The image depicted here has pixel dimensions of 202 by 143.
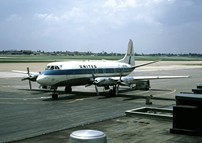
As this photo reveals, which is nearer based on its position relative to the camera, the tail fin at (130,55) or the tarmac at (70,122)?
the tarmac at (70,122)

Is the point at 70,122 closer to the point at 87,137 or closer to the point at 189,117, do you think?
the point at 189,117

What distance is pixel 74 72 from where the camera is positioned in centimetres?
3256

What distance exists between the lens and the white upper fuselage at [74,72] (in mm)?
30406

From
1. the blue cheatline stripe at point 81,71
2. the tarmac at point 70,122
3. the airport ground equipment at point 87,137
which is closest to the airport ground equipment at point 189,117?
the tarmac at point 70,122

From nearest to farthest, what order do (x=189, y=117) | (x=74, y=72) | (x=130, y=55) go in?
(x=189, y=117) < (x=74, y=72) < (x=130, y=55)

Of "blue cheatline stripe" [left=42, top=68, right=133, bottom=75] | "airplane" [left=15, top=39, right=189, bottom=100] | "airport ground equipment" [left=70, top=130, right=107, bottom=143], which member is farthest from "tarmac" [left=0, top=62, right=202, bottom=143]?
"airport ground equipment" [left=70, top=130, right=107, bottom=143]

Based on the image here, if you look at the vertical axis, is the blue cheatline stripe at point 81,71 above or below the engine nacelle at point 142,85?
above

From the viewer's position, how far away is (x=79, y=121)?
18.9 m

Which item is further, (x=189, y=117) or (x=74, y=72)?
(x=74, y=72)

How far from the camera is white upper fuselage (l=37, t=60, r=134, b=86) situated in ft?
99.8

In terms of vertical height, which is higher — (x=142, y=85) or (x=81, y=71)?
(x=81, y=71)

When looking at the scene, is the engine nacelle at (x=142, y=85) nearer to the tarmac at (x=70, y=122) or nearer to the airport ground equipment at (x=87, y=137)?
the tarmac at (x=70, y=122)

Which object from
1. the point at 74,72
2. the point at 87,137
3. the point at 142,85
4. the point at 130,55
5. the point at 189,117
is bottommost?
the point at 142,85

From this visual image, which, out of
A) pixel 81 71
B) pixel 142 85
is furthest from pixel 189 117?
pixel 142 85
